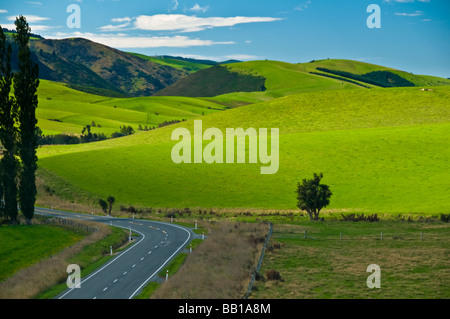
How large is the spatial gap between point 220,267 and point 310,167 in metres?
59.1

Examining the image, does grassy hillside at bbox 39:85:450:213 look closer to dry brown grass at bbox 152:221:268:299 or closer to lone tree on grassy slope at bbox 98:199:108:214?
lone tree on grassy slope at bbox 98:199:108:214

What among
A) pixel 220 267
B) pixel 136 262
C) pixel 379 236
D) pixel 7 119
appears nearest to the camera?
pixel 220 267

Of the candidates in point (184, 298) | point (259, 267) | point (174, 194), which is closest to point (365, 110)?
point (174, 194)

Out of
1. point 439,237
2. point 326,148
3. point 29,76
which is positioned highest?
point 29,76

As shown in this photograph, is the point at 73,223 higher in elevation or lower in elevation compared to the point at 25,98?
lower

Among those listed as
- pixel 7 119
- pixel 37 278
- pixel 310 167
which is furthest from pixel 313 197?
pixel 37 278

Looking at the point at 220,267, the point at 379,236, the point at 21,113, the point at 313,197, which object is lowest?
the point at 379,236

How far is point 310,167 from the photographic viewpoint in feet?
319

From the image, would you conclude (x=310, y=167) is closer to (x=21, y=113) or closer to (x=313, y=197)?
(x=313, y=197)

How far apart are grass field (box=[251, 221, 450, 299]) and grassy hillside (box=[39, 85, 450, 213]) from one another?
13.7 m
